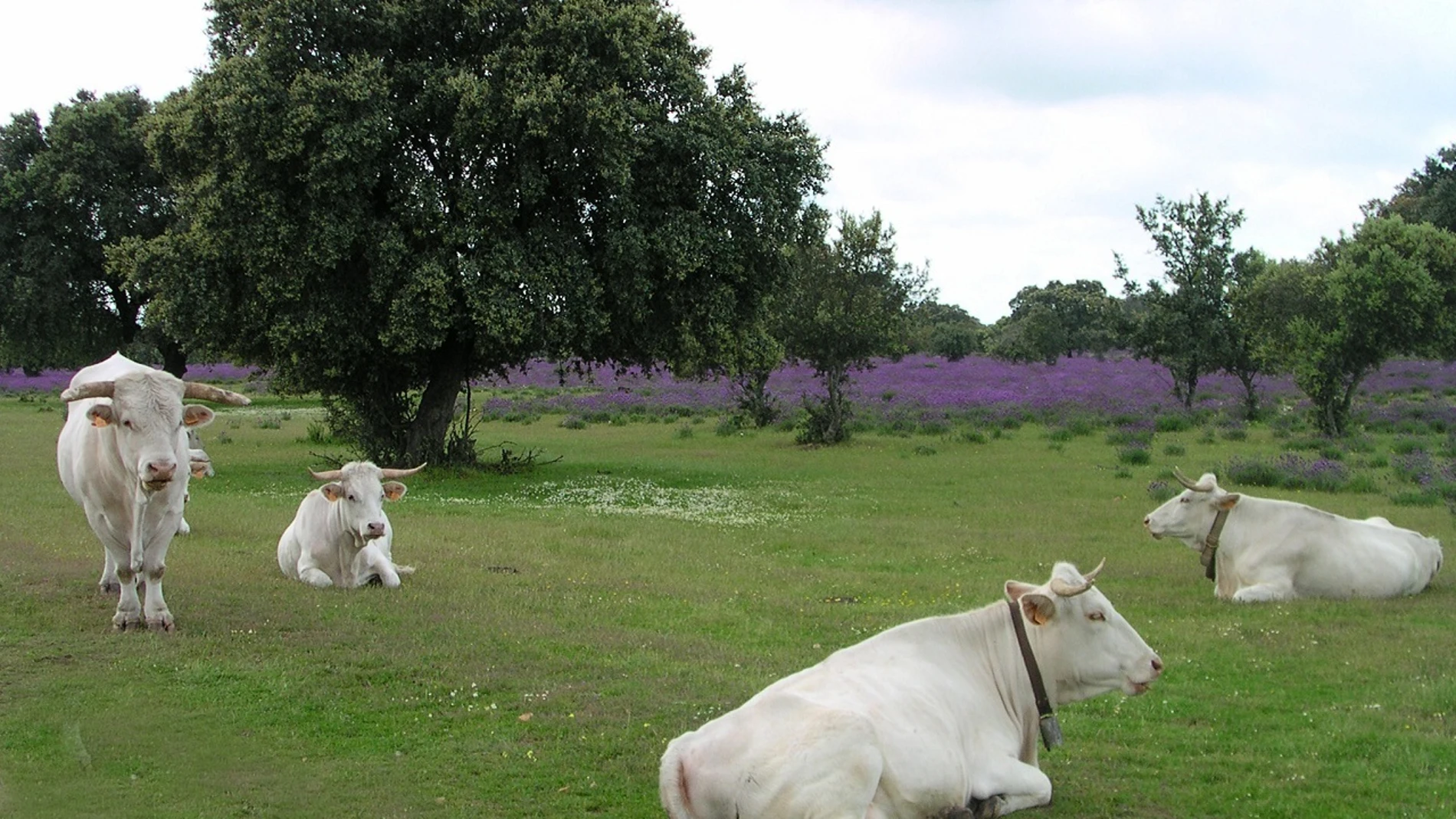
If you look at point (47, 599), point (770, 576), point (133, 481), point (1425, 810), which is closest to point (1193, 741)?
point (1425, 810)

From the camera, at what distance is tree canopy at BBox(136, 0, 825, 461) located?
23.3 meters

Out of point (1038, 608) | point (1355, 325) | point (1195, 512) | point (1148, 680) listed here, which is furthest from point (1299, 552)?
point (1355, 325)

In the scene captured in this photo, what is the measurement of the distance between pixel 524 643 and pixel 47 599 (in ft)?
17.0

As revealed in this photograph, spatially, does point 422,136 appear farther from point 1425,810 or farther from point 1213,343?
point 1213,343

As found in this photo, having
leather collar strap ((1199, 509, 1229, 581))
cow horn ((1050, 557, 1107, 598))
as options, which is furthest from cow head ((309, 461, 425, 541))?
leather collar strap ((1199, 509, 1229, 581))

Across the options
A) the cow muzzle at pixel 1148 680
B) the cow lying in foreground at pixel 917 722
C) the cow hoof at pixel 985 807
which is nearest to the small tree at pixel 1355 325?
the cow muzzle at pixel 1148 680

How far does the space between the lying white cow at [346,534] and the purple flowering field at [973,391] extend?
19627mm

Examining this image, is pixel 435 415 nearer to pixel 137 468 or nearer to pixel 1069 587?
pixel 137 468

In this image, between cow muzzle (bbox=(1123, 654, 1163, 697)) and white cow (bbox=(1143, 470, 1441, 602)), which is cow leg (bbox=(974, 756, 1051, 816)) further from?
white cow (bbox=(1143, 470, 1441, 602))

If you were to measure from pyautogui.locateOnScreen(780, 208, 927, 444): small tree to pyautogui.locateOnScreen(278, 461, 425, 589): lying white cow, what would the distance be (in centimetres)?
2229

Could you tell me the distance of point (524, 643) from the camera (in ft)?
36.3

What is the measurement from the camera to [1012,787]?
22.4 ft

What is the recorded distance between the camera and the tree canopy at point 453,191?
2330cm

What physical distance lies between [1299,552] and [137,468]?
38.5 feet
